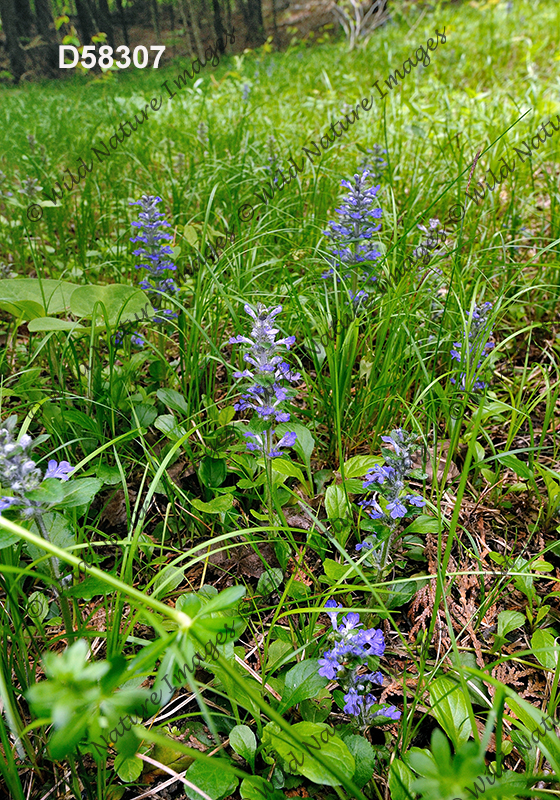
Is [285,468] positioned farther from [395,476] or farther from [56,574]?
[56,574]

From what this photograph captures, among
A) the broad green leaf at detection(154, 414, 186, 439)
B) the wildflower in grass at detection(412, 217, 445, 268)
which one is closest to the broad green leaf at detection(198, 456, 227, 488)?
the broad green leaf at detection(154, 414, 186, 439)

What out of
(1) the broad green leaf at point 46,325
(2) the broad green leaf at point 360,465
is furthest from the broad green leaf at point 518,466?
(1) the broad green leaf at point 46,325

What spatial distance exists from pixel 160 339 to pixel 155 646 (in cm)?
177

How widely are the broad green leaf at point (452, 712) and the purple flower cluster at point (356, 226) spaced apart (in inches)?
58.6

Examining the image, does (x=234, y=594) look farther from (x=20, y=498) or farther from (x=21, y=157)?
(x=21, y=157)

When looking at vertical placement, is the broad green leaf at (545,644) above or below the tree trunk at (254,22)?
below

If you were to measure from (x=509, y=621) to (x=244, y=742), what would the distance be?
82cm

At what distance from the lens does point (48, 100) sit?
8102 millimetres

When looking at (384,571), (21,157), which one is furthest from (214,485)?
(21,157)

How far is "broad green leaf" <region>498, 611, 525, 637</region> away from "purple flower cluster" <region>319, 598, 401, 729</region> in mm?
439

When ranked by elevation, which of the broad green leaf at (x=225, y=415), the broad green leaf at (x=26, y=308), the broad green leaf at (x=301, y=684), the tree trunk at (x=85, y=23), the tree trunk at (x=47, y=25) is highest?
the tree trunk at (x=47, y=25)

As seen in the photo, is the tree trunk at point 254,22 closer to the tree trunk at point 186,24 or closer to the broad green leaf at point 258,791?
the tree trunk at point 186,24

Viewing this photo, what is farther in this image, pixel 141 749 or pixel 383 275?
pixel 383 275

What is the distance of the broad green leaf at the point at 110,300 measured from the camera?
1.91 meters
